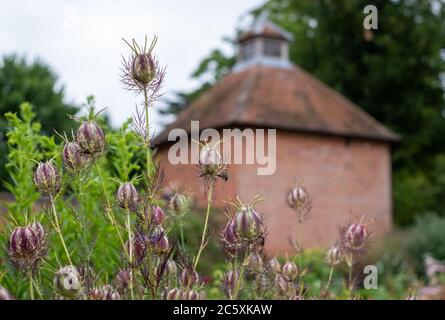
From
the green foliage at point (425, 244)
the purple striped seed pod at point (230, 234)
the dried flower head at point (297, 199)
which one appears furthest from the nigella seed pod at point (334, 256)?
the green foliage at point (425, 244)

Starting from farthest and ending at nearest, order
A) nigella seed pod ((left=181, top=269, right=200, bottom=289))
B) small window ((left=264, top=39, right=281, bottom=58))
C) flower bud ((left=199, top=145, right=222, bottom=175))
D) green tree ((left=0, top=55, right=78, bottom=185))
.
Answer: small window ((left=264, top=39, right=281, bottom=58)) < green tree ((left=0, top=55, right=78, bottom=185)) < nigella seed pod ((left=181, top=269, right=200, bottom=289)) < flower bud ((left=199, top=145, right=222, bottom=175))

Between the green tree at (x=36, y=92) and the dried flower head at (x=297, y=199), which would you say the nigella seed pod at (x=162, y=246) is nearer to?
the dried flower head at (x=297, y=199)

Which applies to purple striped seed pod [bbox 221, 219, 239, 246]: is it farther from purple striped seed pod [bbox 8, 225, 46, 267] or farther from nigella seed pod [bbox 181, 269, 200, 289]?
purple striped seed pod [bbox 8, 225, 46, 267]

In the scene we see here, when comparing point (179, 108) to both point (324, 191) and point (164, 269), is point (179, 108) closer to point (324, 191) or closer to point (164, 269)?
point (324, 191)

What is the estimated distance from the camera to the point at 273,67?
25797 millimetres

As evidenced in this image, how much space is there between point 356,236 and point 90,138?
1119 millimetres

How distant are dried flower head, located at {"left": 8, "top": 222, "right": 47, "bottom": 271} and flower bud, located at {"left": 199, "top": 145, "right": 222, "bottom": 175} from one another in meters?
0.50

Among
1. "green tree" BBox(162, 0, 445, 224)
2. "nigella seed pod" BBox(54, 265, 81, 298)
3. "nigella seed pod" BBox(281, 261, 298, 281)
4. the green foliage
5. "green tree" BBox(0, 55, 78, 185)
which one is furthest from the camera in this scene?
"green tree" BBox(162, 0, 445, 224)

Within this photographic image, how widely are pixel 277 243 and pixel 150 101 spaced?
65.9 ft

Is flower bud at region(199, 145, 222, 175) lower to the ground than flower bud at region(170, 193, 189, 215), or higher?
higher

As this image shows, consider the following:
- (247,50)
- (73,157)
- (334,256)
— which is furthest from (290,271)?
(247,50)

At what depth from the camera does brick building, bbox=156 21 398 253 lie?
22000 mm

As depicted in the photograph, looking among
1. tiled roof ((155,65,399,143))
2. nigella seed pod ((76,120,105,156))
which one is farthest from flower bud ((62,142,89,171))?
tiled roof ((155,65,399,143))

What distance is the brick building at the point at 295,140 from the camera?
72.2 ft
